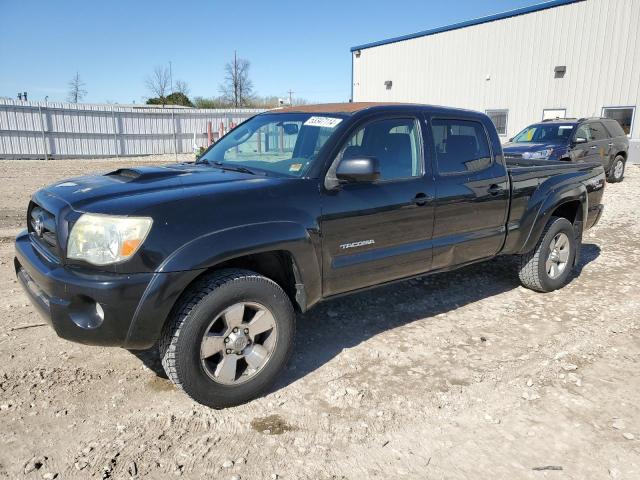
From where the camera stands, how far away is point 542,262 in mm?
5016

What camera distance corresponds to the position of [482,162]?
4363 millimetres

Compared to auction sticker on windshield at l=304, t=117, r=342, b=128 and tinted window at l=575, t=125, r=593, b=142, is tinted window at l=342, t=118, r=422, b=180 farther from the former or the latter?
tinted window at l=575, t=125, r=593, b=142

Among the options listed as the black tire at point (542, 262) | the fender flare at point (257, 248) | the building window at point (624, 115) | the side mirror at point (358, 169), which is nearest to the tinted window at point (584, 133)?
the building window at point (624, 115)

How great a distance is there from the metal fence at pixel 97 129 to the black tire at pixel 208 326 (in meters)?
23.4

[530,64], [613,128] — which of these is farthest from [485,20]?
[613,128]

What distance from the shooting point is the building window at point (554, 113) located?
18984 millimetres

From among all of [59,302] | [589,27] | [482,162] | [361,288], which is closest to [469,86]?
[589,27]

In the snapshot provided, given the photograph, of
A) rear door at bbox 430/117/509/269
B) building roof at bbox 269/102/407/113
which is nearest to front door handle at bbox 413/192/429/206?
rear door at bbox 430/117/509/269

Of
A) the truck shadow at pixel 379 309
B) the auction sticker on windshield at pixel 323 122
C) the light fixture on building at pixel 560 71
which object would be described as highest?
the light fixture on building at pixel 560 71

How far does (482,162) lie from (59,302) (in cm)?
346

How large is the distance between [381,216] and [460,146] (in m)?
1.21

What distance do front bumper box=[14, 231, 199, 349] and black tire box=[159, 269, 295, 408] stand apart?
0.11 meters

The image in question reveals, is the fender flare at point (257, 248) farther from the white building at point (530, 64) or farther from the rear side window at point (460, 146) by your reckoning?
the white building at point (530, 64)

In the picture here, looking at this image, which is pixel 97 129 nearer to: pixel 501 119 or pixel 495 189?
pixel 501 119
